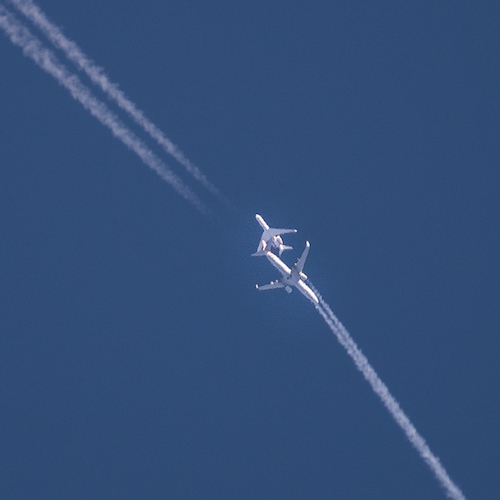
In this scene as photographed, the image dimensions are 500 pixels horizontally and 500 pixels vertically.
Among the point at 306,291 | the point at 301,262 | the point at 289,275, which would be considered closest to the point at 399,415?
the point at 306,291

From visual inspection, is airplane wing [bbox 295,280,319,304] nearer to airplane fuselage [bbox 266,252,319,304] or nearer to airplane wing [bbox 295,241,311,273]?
airplane fuselage [bbox 266,252,319,304]

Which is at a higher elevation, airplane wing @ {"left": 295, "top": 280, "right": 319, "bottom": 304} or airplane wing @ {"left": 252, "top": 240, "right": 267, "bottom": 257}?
airplane wing @ {"left": 252, "top": 240, "right": 267, "bottom": 257}

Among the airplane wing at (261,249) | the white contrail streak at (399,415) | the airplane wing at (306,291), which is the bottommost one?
the white contrail streak at (399,415)

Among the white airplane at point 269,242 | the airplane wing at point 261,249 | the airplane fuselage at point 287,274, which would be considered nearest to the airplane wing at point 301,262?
the airplane fuselage at point 287,274

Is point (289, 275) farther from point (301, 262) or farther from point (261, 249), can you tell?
point (261, 249)

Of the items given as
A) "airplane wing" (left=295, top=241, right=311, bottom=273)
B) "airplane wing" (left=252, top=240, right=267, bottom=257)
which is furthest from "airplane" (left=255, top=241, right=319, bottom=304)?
"airplane wing" (left=252, top=240, right=267, bottom=257)

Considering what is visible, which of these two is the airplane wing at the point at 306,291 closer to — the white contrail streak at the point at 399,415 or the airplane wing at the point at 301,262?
the airplane wing at the point at 301,262

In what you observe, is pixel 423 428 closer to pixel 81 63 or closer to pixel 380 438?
pixel 380 438

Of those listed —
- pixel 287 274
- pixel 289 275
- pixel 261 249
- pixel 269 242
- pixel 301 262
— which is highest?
pixel 269 242
